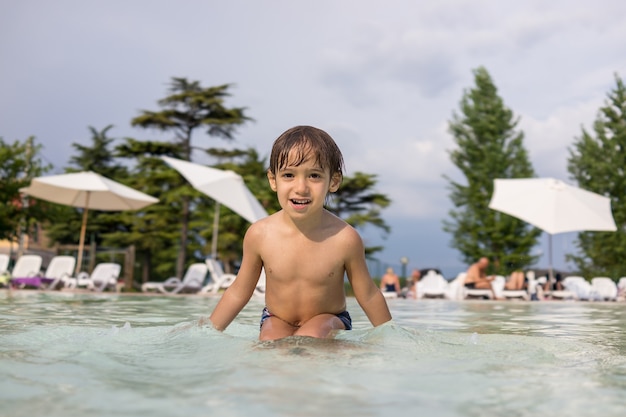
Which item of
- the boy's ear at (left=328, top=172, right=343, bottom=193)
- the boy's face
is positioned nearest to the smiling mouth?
the boy's face

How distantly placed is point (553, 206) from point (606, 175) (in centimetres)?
1647

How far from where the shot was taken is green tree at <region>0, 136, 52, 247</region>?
2347cm

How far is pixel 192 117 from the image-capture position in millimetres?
31547

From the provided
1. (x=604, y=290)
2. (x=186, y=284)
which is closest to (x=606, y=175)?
(x=604, y=290)

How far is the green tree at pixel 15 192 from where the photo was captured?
924 inches

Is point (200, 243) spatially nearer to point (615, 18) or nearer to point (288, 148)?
point (615, 18)

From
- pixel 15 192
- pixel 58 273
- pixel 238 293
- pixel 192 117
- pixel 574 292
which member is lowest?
pixel 238 293

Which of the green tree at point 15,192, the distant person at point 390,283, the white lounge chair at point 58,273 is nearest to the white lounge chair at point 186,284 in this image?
the white lounge chair at point 58,273

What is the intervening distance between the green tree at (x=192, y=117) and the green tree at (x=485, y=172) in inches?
444

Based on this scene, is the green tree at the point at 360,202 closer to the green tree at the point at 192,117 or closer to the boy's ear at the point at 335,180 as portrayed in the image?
the green tree at the point at 192,117

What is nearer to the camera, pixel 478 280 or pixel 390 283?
pixel 478 280

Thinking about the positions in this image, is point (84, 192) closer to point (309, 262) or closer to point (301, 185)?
point (309, 262)

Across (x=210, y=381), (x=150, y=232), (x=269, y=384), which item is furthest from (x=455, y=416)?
(x=150, y=232)

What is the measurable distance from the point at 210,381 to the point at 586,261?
32.1 metres
